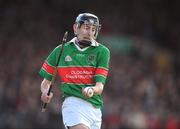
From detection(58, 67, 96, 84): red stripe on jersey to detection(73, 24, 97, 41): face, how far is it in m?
0.33

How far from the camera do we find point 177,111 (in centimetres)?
1917

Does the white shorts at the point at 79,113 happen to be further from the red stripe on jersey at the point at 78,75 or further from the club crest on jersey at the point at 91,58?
the club crest on jersey at the point at 91,58

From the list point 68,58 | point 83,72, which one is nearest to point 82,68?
point 83,72

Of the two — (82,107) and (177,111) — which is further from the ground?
(82,107)

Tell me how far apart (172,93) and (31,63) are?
11.8 ft

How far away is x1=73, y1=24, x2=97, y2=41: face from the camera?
344 inches

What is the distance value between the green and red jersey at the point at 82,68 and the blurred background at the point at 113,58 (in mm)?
7442

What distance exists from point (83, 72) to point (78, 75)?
6 cm

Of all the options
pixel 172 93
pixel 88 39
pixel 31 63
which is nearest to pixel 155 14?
pixel 172 93

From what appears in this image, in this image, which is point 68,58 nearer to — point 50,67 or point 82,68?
point 82,68

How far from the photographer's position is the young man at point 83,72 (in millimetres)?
8727

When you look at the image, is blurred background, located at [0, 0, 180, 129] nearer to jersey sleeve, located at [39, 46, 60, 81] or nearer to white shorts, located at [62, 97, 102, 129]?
jersey sleeve, located at [39, 46, 60, 81]

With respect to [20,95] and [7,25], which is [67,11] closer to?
[7,25]

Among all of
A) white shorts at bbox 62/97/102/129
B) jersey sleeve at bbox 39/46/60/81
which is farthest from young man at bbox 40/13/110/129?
jersey sleeve at bbox 39/46/60/81
